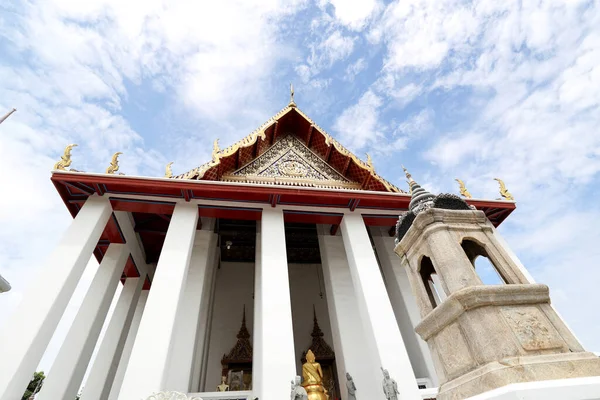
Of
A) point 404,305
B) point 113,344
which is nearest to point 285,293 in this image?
point 404,305

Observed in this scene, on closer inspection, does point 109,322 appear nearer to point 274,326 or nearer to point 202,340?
point 202,340

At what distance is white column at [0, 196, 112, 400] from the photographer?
11.5 ft

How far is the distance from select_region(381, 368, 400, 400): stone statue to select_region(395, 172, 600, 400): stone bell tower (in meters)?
1.93

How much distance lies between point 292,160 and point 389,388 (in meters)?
5.21

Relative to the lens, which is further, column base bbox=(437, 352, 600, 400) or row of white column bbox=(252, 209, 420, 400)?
row of white column bbox=(252, 209, 420, 400)

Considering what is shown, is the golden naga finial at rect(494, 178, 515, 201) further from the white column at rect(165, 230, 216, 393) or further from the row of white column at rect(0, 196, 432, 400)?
the white column at rect(165, 230, 216, 393)

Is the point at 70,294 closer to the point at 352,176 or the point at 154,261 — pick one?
the point at 154,261

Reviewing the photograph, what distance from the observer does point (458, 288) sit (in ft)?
6.82

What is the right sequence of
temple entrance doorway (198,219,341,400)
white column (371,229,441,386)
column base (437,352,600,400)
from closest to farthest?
1. column base (437,352,600,400)
2. white column (371,229,441,386)
3. temple entrance doorway (198,219,341,400)

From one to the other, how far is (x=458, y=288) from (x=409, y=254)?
0.71 meters

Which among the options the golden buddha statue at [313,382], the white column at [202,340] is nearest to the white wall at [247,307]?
the white column at [202,340]

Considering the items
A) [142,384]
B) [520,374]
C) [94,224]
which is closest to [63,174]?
[94,224]

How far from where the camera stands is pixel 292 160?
775 cm

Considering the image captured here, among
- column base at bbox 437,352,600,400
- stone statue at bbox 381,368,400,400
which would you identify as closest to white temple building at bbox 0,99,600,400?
column base at bbox 437,352,600,400
